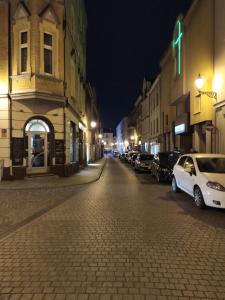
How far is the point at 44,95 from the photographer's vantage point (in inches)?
677

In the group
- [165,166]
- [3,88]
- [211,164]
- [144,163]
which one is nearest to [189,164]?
[211,164]

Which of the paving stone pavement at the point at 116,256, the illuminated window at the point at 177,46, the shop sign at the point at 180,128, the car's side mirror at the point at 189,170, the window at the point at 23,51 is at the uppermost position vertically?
the illuminated window at the point at 177,46

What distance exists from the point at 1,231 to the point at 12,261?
1.97 m

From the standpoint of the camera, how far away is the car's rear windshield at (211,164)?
10.1m

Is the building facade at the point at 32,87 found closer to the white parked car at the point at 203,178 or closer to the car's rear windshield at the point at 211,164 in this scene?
the white parked car at the point at 203,178

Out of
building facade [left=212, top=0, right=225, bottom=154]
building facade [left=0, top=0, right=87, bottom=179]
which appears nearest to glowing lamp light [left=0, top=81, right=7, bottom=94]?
building facade [left=0, top=0, right=87, bottom=179]

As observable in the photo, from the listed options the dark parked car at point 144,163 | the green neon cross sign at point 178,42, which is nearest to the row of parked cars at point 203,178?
the dark parked car at point 144,163

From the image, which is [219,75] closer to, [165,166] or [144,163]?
[165,166]

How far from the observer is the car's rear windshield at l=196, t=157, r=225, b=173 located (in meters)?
10.1

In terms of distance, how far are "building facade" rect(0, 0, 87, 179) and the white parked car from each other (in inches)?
351

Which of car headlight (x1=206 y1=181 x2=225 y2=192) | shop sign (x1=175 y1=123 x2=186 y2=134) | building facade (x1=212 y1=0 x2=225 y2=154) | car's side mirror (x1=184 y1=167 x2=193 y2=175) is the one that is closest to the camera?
car headlight (x1=206 y1=181 x2=225 y2=192)

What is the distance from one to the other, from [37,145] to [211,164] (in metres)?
11.1

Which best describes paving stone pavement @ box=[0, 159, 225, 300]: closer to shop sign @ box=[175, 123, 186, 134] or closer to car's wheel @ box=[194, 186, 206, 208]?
car's wheel @ box=[194, 186, 206, 208]

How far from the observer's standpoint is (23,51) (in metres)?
17.5
